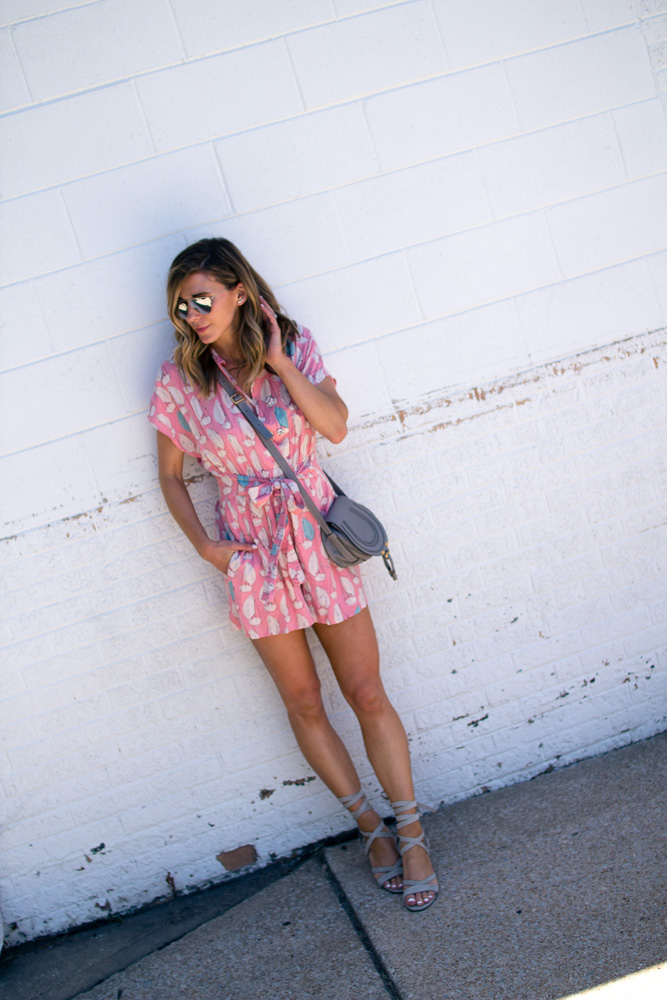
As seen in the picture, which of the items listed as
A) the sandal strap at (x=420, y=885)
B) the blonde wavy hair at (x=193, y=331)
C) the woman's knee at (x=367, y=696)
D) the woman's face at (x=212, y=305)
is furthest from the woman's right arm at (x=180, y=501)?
the sandal strap at (x=420, y=885)

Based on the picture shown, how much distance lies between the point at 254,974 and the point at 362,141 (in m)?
2.66

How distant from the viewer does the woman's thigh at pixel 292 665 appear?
2.40 meters

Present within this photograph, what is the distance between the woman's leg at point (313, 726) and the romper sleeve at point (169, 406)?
0.72 metres

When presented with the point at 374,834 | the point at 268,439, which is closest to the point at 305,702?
the point at 374,834

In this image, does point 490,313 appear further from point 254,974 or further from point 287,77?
point 254,974

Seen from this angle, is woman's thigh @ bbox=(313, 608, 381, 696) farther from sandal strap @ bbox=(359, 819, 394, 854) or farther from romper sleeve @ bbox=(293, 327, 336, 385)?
romper sleeve @ bbox=(293, 327, 336, 385)

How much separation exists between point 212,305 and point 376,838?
1.79 meters

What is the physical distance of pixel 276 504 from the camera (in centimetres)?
233

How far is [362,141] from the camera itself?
2570 mm

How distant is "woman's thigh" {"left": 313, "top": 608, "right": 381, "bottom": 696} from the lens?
7.99 ft

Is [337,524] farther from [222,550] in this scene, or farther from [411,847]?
[411,847]

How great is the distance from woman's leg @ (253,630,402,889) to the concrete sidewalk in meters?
0.19

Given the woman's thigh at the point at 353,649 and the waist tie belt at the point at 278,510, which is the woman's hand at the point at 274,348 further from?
the woman's thigh at the point at 353,649

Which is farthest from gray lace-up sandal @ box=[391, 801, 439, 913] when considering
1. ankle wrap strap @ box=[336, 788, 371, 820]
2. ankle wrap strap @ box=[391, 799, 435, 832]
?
ankle wrap strap @ box=[336, 788, 371, 820]
